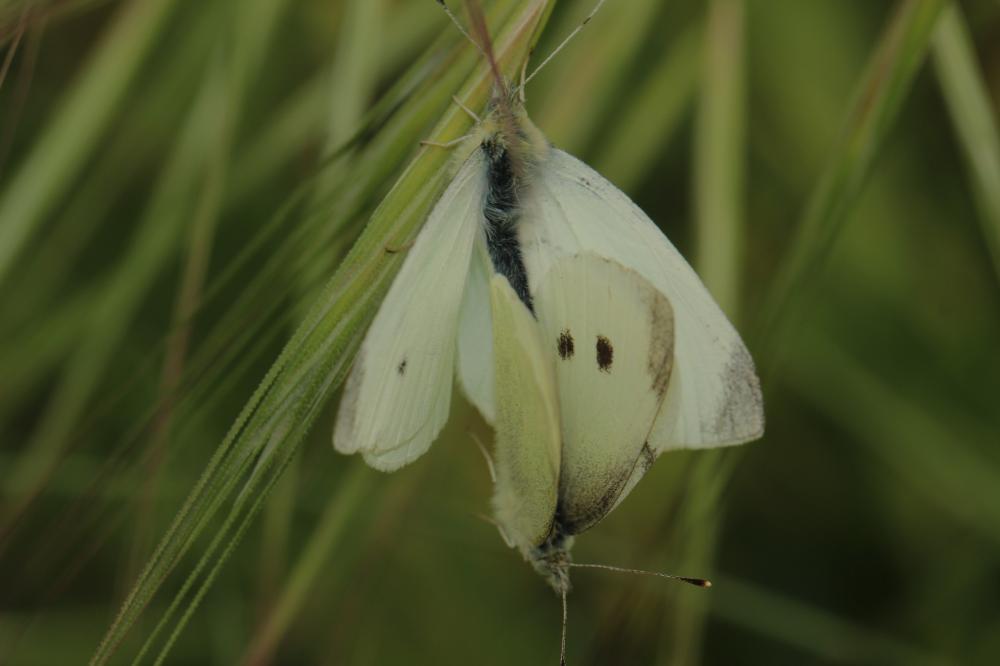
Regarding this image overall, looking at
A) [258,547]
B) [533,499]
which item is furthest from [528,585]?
[533,499]

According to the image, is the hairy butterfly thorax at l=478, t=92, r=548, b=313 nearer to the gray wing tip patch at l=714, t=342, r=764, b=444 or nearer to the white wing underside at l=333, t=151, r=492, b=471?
the white wing underside at l=333, t=151, r=492, b=471

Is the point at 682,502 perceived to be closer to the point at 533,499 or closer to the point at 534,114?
the point at 533,499

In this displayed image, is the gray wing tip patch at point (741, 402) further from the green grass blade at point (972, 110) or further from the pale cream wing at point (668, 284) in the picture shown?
the green grass blade at point (972, 110)

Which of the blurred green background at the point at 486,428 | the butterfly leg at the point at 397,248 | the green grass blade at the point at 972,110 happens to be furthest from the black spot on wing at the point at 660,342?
the green grass blade at the point at 972,110

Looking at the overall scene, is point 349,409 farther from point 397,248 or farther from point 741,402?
point 741,402

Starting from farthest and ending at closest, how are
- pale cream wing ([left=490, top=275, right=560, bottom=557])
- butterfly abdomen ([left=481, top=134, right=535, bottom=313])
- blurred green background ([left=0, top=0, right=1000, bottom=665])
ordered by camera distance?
blurred green background ([left=0, top=0, right=1000, bottom=665]) < butterfly abdomen ([left=481, top=134, right=535, bottom=313]) < pale cream wing ([left=490, top=275, right=560, bottom=557])

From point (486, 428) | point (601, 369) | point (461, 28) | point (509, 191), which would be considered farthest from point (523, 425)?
point (486, 428)

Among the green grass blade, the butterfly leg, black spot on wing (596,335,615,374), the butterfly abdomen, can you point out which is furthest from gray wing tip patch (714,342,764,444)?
the green grass blade
